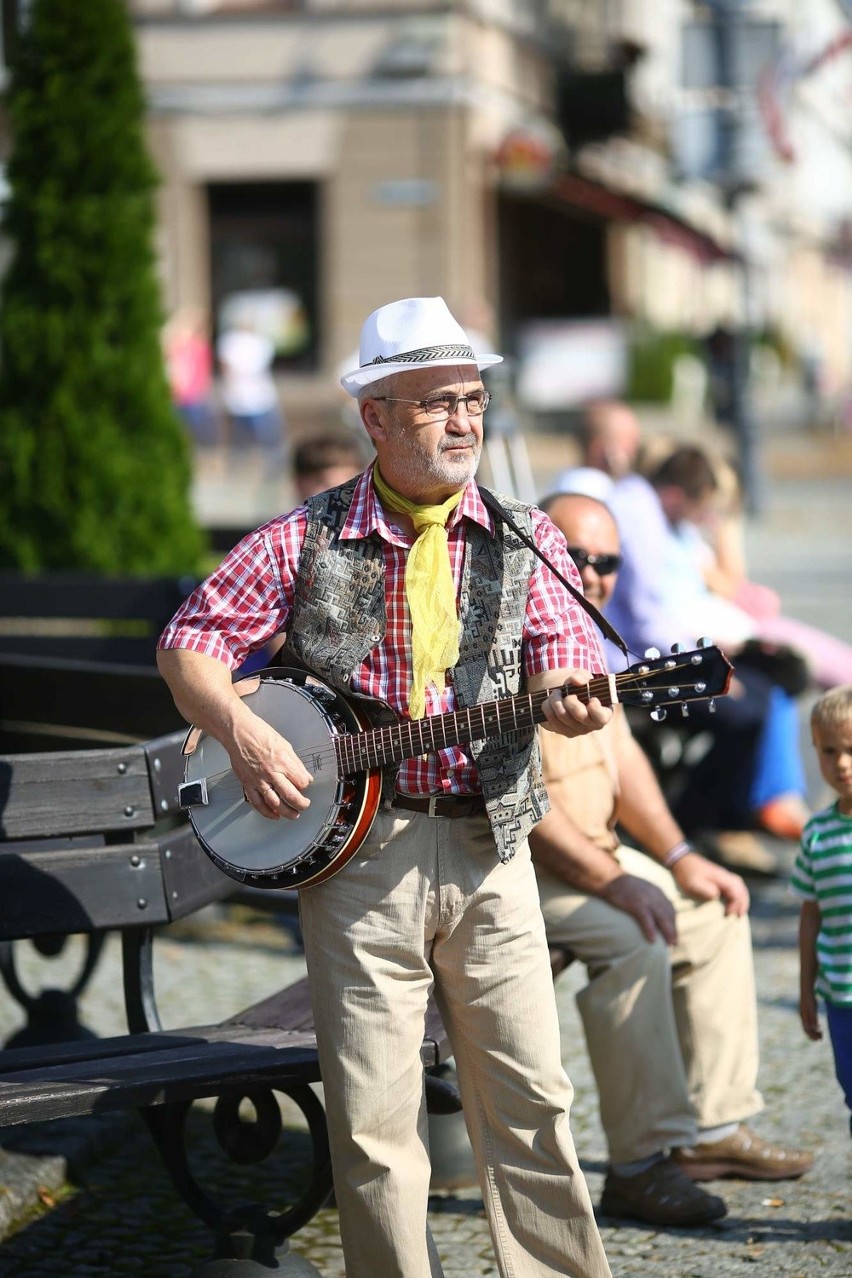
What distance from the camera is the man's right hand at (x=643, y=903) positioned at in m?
4.23

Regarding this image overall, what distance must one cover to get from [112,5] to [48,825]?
625cm

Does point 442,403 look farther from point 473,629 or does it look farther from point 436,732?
point 436,732

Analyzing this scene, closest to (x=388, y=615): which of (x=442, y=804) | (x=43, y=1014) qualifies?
(x=442, y=804)

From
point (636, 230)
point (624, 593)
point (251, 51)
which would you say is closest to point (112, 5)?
point (624, 593)

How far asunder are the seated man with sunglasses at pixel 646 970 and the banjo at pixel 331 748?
995mm

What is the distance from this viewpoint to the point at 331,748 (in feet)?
10.6

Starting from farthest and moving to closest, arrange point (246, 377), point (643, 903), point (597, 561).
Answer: point (246, 377) < point (597, 561) < point (643, 903)

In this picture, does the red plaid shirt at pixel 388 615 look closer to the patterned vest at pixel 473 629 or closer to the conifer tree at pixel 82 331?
the patterned vest at pixel 473 629

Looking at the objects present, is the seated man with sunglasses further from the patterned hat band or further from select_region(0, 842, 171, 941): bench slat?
the patterned hat band

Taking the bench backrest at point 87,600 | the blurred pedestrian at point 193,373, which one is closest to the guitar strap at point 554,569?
the bench backrest at point 87,600

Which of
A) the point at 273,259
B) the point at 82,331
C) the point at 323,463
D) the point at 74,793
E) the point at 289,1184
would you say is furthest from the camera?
the point at 273,259

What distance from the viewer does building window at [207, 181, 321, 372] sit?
26719 mm

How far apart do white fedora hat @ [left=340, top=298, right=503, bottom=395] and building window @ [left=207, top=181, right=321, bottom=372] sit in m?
23.7

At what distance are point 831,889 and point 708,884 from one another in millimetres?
442
